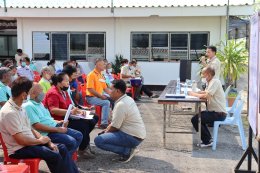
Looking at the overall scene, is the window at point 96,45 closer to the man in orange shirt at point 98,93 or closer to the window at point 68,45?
the window at point 68,45

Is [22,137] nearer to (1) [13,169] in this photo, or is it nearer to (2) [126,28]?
(1) [13,169]

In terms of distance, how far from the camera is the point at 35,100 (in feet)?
15.1

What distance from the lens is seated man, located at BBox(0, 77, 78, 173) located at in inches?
153

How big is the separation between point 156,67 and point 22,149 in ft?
32.8

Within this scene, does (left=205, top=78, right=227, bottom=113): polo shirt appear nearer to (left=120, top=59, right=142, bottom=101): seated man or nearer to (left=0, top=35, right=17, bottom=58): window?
(left=120, top=59, right=142, bottom=101): seated man

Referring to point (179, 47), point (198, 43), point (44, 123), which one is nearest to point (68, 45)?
point (179, 47)

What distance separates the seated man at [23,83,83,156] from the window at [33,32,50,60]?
9.71 m

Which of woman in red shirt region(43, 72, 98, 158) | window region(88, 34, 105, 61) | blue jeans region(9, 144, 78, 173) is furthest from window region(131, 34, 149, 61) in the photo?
blue jeans region(9, 144, 78, 173)

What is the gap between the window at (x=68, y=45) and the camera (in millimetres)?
14062

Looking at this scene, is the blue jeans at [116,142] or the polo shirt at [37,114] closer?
the polo shirt at [37,114]

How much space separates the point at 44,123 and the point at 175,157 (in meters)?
2.20

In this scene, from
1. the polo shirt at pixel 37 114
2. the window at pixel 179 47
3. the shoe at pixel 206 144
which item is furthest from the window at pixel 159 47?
the polo shirt at pixel 37 114

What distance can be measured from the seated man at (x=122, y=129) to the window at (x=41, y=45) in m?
9.43

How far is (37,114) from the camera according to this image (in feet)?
15.2
